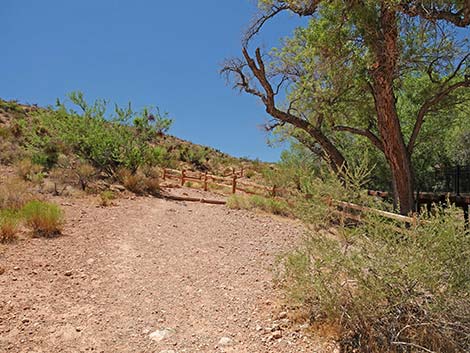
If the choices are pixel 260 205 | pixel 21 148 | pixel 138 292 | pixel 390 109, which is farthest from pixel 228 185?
pixel 138 292

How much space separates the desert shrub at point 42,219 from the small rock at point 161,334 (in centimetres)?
408

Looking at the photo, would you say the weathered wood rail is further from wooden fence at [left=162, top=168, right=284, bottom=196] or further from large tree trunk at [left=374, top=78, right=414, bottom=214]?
wooden fence at [left=162, top=168, right=284, bottom=196]

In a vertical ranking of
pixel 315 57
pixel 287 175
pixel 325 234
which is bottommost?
pixel 325 234

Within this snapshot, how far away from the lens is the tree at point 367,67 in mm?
9555

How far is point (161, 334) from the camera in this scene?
405 centimetres

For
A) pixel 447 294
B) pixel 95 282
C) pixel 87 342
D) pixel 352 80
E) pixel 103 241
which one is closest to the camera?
pixel 447 294

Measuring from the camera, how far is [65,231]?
24.1ft

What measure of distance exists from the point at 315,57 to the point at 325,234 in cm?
955

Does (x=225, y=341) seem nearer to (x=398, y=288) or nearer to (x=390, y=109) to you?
(x=398, y=288)

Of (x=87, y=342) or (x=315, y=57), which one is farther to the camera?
(x=315, y=57)

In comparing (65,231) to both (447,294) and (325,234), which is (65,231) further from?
(447,294)

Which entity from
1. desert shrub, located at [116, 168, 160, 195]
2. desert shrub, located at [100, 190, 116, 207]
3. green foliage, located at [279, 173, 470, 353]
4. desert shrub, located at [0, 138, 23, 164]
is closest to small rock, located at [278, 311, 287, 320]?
green foliage, located at [279, 173, 470, 353]

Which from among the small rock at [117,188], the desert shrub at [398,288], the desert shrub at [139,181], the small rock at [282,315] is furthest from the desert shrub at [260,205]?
the desert shrub at [398,288]

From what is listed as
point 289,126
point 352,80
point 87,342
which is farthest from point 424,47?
point 87,342
